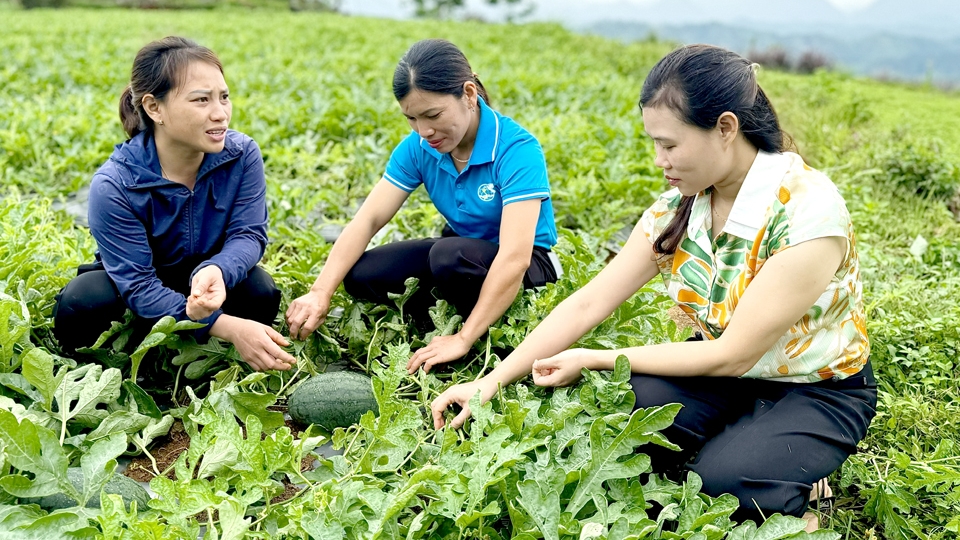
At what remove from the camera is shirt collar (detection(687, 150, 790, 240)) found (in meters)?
2.21

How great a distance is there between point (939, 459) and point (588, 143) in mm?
3469

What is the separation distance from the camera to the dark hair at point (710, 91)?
6.95ft

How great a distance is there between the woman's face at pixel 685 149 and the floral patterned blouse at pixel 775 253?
0.33ft

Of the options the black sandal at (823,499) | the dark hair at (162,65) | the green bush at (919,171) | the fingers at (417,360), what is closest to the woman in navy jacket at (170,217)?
the dark hair at (162,65)

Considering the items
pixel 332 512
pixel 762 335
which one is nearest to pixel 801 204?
pixel 762 335

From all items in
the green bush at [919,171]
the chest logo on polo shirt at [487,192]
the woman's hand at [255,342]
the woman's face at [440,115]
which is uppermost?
the woman's face at [440,115]

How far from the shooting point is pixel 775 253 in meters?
2.16

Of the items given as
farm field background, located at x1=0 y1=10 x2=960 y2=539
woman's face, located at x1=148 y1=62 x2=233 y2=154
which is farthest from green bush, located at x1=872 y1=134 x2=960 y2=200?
woman's face, located at x1=148 y1=62 x2=233 y2=154

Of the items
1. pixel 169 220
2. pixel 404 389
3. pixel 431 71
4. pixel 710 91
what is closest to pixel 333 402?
pixel 404 389

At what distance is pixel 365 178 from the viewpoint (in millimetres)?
5227

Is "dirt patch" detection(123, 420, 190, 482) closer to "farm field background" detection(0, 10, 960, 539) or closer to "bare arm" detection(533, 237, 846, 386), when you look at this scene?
"farm field background" detection(0, 10, 960, 539)

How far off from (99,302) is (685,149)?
196 cm

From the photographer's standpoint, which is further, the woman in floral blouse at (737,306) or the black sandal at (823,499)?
the black sandal at (823,499)

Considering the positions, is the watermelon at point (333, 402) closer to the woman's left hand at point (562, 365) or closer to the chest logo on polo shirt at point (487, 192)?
the woman's left hand at point (562, 365)
